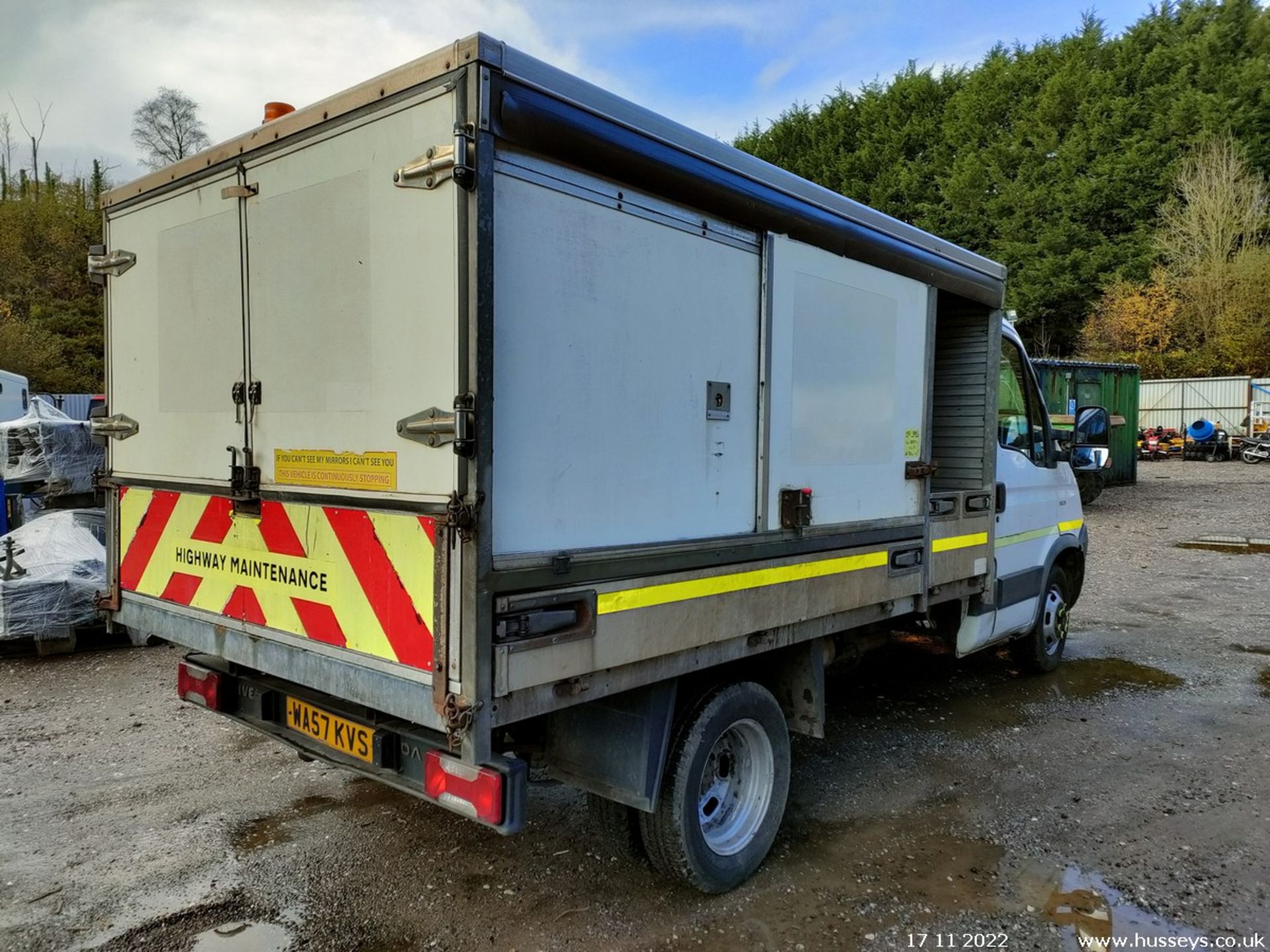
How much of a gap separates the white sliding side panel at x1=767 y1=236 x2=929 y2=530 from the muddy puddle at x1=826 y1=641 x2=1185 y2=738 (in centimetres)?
164

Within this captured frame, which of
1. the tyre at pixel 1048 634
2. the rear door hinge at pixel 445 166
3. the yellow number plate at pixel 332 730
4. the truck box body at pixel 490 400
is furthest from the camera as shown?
the tyre at pixel 1048 634

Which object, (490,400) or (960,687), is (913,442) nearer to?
(490,400)

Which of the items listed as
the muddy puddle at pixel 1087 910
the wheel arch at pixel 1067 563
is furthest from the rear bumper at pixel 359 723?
the wheel arch at pixel 1067 563

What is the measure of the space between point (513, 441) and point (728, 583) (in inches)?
42.0

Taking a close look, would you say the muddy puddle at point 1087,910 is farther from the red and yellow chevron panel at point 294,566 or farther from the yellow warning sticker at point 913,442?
the red and yellow chevron panel at point 294,566

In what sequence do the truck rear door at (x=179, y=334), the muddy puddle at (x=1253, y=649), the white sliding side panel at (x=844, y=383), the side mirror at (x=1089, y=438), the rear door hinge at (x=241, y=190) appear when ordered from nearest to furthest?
the rear door hinge at (x=241, y=190) < the truck rear door at (x=179, y=334) < the white sliding side panel at (x=844, y=383) < the side mirror at (x=1089, y=438) < the muddy puddle at (x=1253, y=649)

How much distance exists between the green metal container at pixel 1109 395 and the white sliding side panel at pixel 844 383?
13345 mm

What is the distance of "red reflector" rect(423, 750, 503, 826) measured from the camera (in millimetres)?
2359

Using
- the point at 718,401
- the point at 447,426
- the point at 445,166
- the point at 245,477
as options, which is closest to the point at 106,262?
the point at 245,477

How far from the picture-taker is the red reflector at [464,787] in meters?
2.36

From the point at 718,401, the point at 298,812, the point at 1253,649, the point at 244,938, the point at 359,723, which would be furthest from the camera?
the point at 1253,649

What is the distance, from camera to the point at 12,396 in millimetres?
13000

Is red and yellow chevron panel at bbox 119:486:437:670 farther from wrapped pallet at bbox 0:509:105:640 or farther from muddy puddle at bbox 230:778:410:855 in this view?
wrapped pallet at bbox 0:509:105:640

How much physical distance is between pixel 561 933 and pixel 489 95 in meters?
2.77
